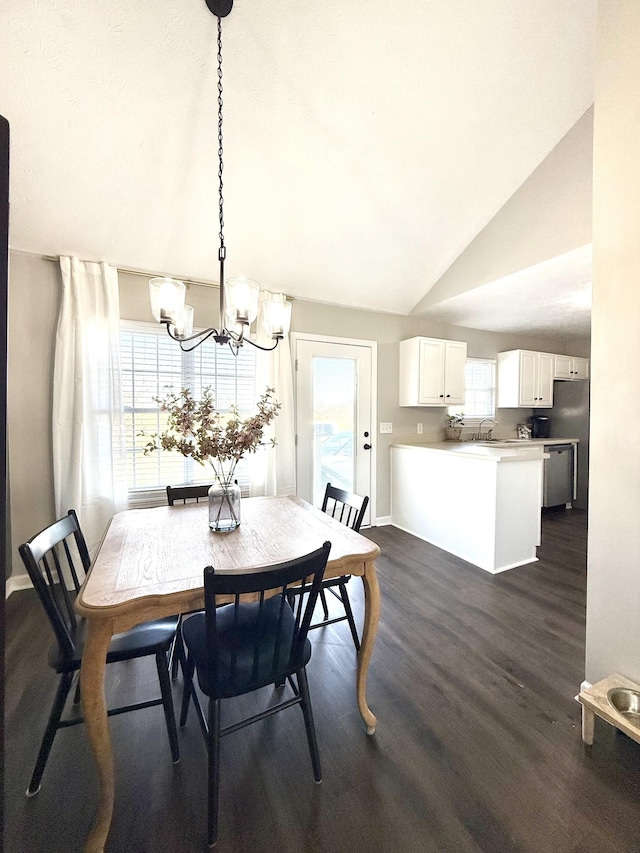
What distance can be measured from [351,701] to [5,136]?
215cm

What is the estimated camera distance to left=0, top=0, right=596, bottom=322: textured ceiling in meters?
1.77

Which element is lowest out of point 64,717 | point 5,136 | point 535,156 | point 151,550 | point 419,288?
point 64,717

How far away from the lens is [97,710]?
3.71 feet

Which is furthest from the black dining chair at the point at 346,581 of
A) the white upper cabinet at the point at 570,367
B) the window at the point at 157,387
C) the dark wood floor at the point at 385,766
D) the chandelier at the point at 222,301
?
the white upper cabinet at the point at 570,367

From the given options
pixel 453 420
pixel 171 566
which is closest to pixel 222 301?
pixel 171 566

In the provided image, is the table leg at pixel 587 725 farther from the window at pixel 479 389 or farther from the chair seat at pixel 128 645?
the window at pixel 479 389

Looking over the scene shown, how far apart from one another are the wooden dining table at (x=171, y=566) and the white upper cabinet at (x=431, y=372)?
2299 mm

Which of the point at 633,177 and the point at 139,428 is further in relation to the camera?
the point at 139,428

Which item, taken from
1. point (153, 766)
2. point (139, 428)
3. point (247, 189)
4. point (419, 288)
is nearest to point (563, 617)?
point (153, 766)

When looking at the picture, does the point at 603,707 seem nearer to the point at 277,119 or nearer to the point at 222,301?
the point at 222,301

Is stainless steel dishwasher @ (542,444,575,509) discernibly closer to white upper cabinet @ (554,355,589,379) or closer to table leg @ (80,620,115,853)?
white upper cabinet @ (554,355,589,379)

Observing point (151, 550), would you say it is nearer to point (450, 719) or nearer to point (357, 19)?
point (450, 719)

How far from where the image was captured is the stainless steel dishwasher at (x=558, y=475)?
4.69m

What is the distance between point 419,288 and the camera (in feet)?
12.3
